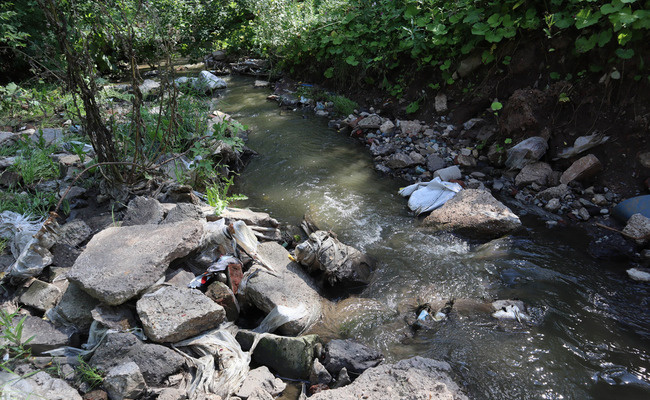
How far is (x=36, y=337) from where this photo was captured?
234 centimetres

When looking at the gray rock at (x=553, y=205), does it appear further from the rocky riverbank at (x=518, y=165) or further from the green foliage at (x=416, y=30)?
the green foliage at (x=416, y=30)

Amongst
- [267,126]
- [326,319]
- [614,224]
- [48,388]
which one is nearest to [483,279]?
[326,319]

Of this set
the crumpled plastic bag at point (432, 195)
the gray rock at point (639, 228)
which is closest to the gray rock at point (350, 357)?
the crumpled plastic bag at point (432, 195)

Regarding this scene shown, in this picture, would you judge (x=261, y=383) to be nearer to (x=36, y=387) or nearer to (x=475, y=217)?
(x=36, y=387)


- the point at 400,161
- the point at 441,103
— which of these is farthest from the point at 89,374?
the point at 441,103

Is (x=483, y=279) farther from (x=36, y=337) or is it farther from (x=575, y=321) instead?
(x=36, y=337)

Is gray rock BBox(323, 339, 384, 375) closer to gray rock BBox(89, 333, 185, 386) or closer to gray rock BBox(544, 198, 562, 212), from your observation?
gray rock BBox(89, 333, 185, 386)

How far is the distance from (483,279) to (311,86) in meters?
5.69

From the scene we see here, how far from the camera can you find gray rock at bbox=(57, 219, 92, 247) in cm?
309

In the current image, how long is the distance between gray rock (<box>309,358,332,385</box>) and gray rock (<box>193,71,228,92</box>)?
198 inches

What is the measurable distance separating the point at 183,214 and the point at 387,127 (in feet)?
11.6

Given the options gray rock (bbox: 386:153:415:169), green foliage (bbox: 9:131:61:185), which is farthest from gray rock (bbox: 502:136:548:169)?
green foliage (bbox: 9:131:61:185)

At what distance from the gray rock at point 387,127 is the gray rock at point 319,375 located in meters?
4.12

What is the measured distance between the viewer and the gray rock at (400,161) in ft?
16.7
